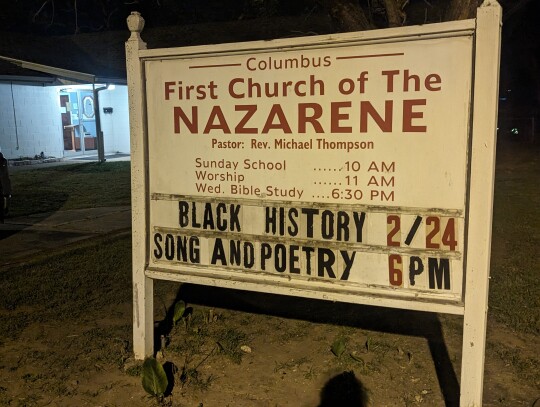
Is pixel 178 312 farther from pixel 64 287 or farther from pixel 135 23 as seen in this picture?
pixel 135 23

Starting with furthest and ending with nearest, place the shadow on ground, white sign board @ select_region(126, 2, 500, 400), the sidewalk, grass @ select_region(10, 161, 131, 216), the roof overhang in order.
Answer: the roof overhang, grass @ select_region(10, 161, 131, 216), the sidewalk, the shadow on ground, white sign board @ select_region(126, 2, 500, 400)

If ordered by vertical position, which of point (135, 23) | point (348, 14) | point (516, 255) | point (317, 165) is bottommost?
point (516, 255)

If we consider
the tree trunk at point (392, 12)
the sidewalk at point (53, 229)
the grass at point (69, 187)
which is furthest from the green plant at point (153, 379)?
the grass at point (69, 187)

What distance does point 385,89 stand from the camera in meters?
3.34

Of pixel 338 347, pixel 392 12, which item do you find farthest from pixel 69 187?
pixel 338 347

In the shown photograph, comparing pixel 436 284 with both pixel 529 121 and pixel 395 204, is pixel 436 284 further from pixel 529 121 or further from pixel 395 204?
pixel 529 121

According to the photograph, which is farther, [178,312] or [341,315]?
[341,315]

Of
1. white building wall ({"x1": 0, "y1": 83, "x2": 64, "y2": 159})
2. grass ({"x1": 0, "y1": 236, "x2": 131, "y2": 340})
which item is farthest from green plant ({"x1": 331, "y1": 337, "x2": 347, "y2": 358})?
white building wall ({"x1": 0, "y1": 83, "x2": 64, "y2": 159})

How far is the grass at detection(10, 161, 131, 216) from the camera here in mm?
11258

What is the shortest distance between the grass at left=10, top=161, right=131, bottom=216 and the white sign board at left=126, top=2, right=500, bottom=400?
7.24 meters

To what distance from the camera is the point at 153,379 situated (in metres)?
3.63

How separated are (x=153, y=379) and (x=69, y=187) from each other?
10803mm

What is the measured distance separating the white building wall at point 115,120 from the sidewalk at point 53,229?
11.4 metres

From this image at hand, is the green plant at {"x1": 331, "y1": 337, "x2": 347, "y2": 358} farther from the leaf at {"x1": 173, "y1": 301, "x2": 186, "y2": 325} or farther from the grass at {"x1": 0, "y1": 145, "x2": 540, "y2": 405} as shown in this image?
the leaf at {"x1": 173, "y1": 301, "x2": 186, "y2": 325}
